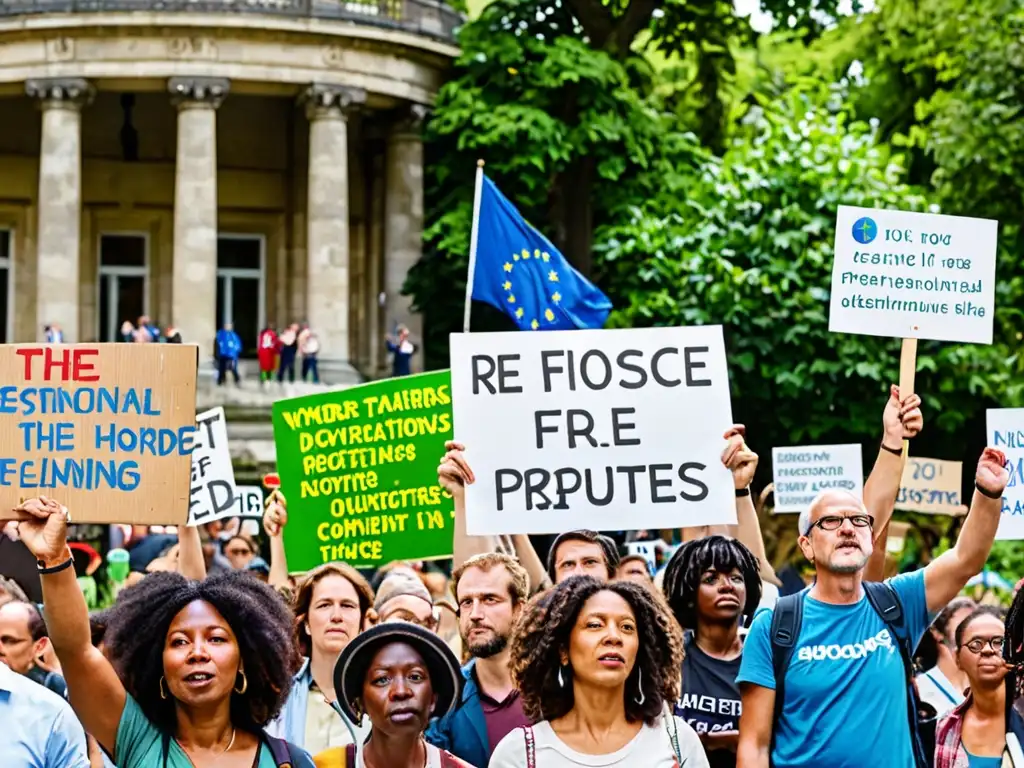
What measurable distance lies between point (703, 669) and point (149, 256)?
34999mm

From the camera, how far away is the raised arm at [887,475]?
7.76m

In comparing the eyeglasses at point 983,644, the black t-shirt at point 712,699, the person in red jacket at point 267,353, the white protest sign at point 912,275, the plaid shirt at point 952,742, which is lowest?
the plaid shirt at point 952,742

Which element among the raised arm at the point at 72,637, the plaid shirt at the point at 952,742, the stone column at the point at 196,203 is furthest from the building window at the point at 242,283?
the raised arm at the point at 72,637

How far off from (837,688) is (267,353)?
30.4 m

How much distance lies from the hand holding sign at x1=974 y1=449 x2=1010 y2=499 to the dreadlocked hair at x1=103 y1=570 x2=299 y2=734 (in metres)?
2.57

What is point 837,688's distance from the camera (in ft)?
22.5

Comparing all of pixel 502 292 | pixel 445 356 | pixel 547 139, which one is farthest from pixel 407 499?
pixel 445 356

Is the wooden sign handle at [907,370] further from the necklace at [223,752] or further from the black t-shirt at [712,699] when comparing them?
the necklace at [223,752]

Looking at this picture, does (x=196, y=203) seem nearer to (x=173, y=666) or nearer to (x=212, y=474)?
(x=212, y=474)

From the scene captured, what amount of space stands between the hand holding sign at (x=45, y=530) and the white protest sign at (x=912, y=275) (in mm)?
4290

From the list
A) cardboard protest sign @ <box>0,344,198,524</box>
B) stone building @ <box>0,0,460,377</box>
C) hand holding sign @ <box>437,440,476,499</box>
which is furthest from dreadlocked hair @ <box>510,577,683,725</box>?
stone building @ <box>0,0,460,377</box>

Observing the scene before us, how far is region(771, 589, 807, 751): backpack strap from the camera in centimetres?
689

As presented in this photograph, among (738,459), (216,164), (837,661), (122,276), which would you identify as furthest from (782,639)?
(122,276)

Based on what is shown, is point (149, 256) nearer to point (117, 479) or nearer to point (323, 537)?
point (323, 537)
